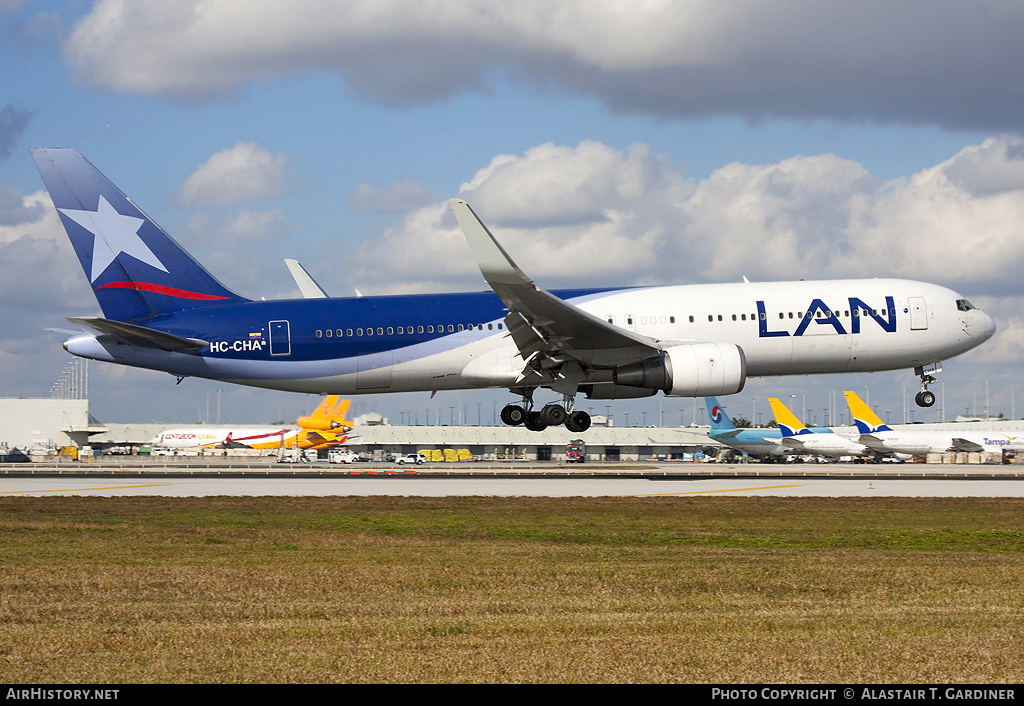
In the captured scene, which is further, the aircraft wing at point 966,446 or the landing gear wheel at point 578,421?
the aircraft wing at point 966,446

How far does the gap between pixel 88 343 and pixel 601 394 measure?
1735 centimetres

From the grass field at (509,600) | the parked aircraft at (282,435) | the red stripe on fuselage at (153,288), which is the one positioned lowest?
the grass field at (509,600)

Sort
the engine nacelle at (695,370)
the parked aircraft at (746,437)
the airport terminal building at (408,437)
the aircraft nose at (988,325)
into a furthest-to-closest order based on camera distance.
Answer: the airport terminal building at (408,437) → the parked aircraft at (746,437) → the aircraft nose at (988,325) → the engine nacelle at (695,370)

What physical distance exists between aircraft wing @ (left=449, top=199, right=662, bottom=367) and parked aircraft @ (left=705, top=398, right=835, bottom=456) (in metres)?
64.0

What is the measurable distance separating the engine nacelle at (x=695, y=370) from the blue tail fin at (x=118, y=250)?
48.7ft

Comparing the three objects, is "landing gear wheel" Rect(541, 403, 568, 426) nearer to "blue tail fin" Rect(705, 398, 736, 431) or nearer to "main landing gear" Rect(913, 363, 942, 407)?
"main landing gear" Rect(913, 363, 942, 407)

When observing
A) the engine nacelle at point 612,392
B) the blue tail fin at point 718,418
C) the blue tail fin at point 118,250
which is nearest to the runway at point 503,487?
the engine nacelle at point 612,392

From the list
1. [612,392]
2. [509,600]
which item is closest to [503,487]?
[612,392]

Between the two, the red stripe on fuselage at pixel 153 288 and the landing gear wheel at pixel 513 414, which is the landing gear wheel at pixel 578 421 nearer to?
the landing gear wheel at pixel 513 414

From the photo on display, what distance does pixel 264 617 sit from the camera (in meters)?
12.1

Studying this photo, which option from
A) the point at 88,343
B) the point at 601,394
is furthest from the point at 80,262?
the point at 601,394

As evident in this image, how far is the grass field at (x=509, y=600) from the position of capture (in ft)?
31.2
